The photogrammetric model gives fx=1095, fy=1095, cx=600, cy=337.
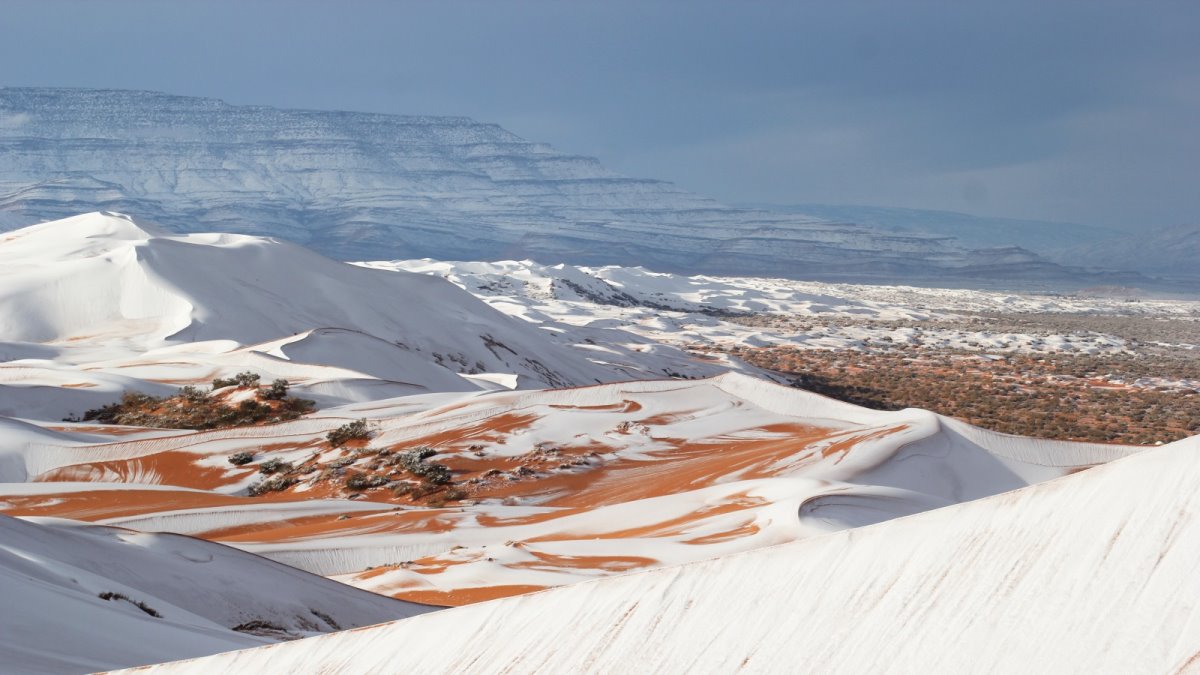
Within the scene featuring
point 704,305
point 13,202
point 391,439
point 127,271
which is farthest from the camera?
point 13,202

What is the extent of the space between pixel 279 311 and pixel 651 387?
2344 cm

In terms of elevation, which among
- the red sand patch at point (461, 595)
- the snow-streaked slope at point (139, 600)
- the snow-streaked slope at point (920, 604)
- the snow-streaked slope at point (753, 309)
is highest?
the snow-streaked slope at point (920, 604)

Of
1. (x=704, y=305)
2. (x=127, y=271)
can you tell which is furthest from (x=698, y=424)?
(x=704, y=305)

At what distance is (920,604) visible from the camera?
320cm

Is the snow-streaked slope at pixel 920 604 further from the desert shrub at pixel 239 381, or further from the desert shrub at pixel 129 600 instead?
the desert shrub at pixel 239 381

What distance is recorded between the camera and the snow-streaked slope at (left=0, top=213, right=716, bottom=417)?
27.4 m

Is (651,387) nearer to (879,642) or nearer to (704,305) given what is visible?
(879,642)

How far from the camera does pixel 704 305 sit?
341 ft

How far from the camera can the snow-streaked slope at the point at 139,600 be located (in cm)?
499

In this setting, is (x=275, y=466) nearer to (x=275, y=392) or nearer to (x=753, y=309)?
(x=275, y=392)

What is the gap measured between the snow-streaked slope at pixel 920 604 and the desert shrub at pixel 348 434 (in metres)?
13.9

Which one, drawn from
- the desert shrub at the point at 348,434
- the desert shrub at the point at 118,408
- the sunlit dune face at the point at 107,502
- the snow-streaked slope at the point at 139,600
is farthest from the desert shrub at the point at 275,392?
the snow-streaked slope at the point at 139,600

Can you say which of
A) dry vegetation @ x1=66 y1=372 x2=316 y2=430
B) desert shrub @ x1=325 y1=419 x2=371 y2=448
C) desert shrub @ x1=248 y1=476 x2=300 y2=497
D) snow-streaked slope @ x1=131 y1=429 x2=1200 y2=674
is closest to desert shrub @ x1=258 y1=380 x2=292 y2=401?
dry vegetation @ x1=66 y1=372 x2=316 y2=430

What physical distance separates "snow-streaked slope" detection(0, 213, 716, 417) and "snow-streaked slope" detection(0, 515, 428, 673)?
15.9 m
